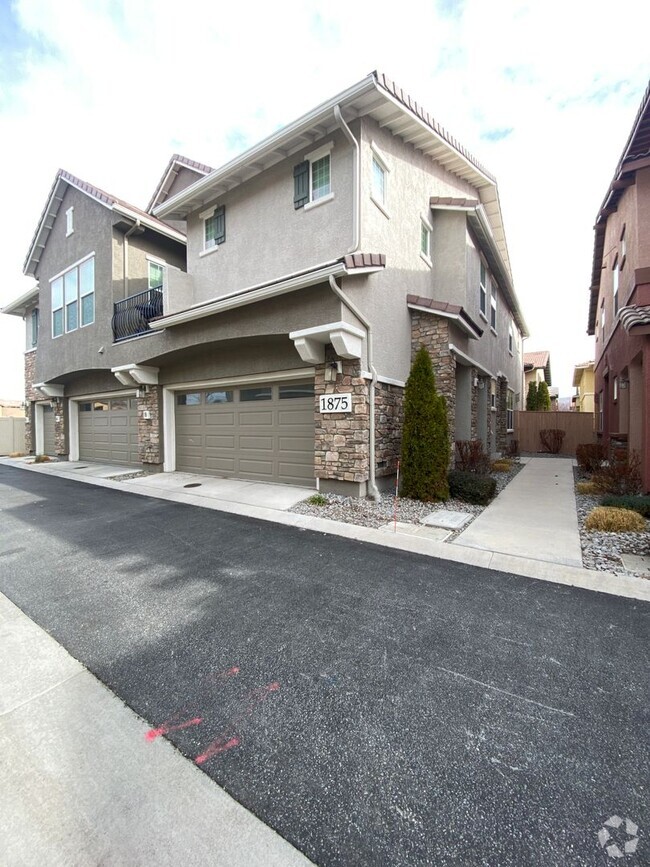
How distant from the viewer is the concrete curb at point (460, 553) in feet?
12.8

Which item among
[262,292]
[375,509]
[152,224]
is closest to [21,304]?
[152,224]

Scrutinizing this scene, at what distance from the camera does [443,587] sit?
3.85 m

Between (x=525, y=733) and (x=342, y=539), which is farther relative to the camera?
(x=342, y=539)

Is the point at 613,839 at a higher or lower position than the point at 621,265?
lower

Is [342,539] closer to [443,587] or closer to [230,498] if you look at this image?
[443,587]

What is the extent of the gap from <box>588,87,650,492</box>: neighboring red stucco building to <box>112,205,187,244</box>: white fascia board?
12.1 metres

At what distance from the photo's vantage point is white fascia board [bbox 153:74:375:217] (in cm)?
659

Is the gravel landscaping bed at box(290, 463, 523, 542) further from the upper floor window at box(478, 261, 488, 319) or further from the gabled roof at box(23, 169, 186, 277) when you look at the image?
the gabled roof at box(23, 169, 186, 277)

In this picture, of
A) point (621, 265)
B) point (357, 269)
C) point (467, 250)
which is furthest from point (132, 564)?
point (621, 265)

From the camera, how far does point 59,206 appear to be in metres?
14.3

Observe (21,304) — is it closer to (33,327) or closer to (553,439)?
(33,327)

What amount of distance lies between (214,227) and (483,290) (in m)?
8.51

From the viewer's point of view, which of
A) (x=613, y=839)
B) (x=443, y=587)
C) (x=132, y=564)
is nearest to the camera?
(x=613, y=839)

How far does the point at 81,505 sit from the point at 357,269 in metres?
6.89
